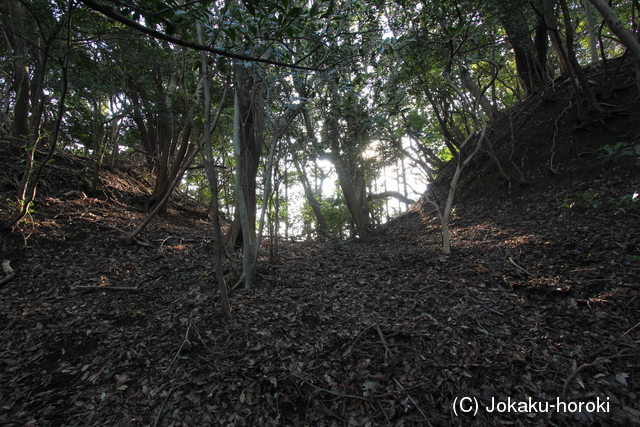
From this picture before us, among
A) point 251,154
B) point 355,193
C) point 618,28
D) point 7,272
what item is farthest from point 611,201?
point 7,272

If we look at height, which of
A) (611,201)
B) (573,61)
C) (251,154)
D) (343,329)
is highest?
(573,61)

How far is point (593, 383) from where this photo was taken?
213cm

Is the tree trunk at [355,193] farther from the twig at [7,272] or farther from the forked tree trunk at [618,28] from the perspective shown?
the twig at [7,272]

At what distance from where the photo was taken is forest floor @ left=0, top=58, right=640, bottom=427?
2.18 meters

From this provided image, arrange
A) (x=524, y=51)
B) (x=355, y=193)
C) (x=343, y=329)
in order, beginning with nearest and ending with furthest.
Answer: (x=343, y=329) → (x=524, y=51) → (x=355, y=193)

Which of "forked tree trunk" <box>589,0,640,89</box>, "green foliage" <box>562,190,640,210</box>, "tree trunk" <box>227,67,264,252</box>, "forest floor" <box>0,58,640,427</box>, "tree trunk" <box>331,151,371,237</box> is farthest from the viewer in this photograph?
"tree trunk" <box>331,151,371,237</box>

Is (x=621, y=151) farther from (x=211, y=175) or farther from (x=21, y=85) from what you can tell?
(x=21, y=85)

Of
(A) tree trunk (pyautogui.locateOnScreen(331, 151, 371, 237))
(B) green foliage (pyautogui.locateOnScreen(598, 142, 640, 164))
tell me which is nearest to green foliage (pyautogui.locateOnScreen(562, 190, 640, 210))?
→ (B) green foliage (pyautogui.locateOnScreen(598, 142, 640, 164))

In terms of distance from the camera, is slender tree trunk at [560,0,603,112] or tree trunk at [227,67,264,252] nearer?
tree trunk at [227,67,264,252]

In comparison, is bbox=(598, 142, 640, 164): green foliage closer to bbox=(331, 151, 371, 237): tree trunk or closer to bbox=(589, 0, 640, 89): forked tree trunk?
bbox=(589, 0, 640, 89): forked tree trunk

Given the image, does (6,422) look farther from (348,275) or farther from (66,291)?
(348,275)

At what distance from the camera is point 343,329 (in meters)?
3.11

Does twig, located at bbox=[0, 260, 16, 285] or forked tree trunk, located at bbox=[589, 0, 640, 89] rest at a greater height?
forked tree trunk, located at bbox=[589, 0, 640, 89]

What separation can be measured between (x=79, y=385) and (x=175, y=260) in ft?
9.02
